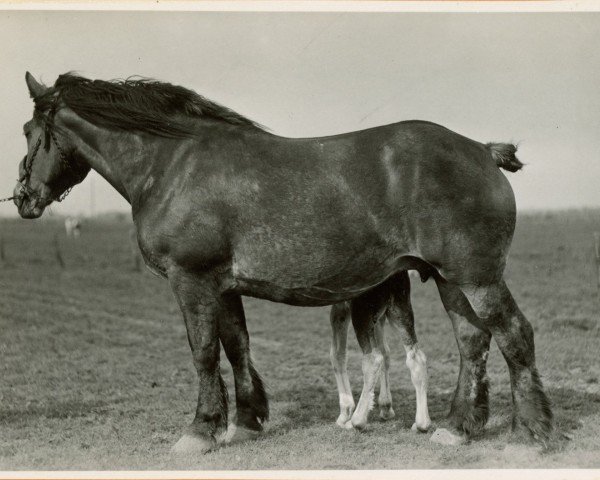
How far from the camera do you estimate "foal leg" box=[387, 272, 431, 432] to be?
265 inches

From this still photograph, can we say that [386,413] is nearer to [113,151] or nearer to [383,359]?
[383,359]

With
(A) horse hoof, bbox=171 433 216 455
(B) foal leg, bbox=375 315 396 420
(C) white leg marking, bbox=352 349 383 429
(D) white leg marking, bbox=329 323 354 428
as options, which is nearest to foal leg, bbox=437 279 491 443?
(C) white leg marking, bbox=352 349 383 429

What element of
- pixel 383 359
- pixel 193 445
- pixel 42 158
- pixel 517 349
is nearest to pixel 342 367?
pixel 383 359

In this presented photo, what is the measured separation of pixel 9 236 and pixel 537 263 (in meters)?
24.9

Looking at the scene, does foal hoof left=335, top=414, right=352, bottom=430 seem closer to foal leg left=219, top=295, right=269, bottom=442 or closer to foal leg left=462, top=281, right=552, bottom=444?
foal leg left=219, top=295, right=269, bottom=442

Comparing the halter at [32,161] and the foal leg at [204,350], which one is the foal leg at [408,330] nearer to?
the foal leg at [204,350]

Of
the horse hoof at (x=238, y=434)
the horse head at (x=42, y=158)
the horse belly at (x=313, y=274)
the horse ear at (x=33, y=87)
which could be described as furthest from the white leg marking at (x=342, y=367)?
the horse ear at (x=33, y=87)

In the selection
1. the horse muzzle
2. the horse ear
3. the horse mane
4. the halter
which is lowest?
the horse muzzle

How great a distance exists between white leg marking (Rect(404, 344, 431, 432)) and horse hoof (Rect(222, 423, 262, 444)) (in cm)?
157

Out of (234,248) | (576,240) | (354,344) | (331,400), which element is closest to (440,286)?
(234,248)

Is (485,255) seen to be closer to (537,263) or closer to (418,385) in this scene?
(418,385)

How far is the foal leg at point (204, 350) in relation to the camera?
584cm

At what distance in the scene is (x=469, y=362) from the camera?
6125 mm

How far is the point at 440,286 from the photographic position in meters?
6.18
